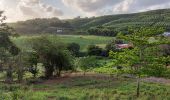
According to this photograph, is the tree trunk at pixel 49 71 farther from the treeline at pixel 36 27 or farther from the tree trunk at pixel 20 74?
the treeline at pixel 36 27

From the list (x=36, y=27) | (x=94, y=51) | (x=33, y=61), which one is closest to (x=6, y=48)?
(x=33, y=61)

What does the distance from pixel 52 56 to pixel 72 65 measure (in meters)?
3.62

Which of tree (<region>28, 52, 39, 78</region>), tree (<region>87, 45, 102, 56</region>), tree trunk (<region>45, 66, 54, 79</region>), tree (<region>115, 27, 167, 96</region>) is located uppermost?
tree (<region>115, 27, 167, 96</region>)

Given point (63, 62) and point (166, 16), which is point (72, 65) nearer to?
point (63, 62)

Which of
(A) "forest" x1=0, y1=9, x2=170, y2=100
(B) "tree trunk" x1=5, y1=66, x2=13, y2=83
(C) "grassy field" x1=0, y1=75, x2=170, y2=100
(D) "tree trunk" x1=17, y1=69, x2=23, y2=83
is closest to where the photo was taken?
(C) "grassy field" x1=0, y1=75, x2=170, y2=100

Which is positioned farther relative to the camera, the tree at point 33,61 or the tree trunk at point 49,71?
the tree trunk at point 49,71

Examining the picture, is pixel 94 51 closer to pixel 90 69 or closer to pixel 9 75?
pixel 90 69

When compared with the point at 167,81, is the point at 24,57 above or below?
above

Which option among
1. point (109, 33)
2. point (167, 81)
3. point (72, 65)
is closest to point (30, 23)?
point (109, 33)

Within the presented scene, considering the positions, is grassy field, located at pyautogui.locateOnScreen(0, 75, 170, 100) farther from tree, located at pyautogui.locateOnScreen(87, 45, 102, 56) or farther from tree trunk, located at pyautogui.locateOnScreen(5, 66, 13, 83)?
tree, located at pyautogui.locateOnScreen(87, 45, 102, 56)

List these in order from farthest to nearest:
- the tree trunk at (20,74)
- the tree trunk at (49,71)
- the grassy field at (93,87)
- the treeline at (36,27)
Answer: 1. the treeline at (36,27)
2. the tree trunk at (49,71)
3. the tree trunk at (20,74)
4. the grassy field at (93,87)

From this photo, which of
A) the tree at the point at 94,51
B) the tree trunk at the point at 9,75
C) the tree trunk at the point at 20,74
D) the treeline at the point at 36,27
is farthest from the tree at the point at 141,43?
the treeline at the point at 36,27

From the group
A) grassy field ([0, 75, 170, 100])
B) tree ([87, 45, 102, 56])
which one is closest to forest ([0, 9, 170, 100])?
grassy field ([0, 75, 170, 100])

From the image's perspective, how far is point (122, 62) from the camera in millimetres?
34688
